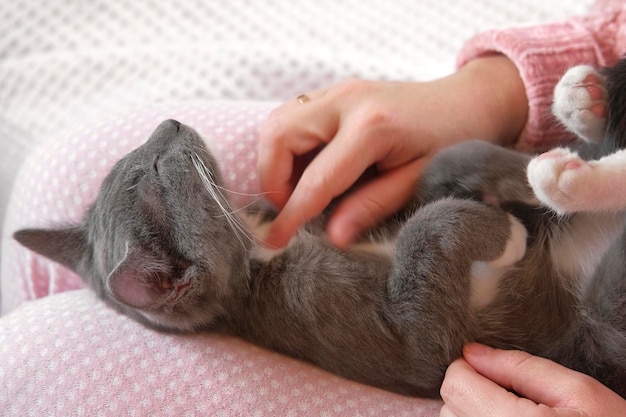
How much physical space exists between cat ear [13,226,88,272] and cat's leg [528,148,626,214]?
86 centimetres

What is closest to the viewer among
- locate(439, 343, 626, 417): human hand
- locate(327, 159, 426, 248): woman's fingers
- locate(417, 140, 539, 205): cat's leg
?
locate(439, 343, 626, 417): human hand

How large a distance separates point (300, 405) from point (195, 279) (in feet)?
0.88

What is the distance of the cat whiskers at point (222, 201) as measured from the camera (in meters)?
1.08

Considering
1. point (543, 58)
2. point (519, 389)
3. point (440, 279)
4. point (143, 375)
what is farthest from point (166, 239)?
point (543, 58)

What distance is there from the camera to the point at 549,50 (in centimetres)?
125

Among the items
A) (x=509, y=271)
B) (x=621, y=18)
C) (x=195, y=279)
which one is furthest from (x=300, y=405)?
(x=621, y=18)

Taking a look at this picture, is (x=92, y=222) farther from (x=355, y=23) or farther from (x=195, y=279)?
(x=355, y=23)

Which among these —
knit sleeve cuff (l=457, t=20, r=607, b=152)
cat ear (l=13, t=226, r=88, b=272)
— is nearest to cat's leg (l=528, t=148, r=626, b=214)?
knit sleeve cuff (l=457, t=20, r=607, b=152)

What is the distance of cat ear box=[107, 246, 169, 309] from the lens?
3.07ft

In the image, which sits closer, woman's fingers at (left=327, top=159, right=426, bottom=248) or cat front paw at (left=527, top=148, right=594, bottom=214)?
cat front paw at (left=527, top=148, right=594, bottom=214)

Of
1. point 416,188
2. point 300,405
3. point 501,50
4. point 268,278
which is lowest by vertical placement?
point 300,405

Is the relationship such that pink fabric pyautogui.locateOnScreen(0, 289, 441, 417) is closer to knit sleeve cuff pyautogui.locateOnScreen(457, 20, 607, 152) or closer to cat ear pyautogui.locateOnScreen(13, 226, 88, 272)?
cat ear pyautogui.locateOnScreen(13, 226, 88, 272)

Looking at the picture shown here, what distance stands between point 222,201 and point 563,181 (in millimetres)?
586

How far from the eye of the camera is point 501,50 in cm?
130
